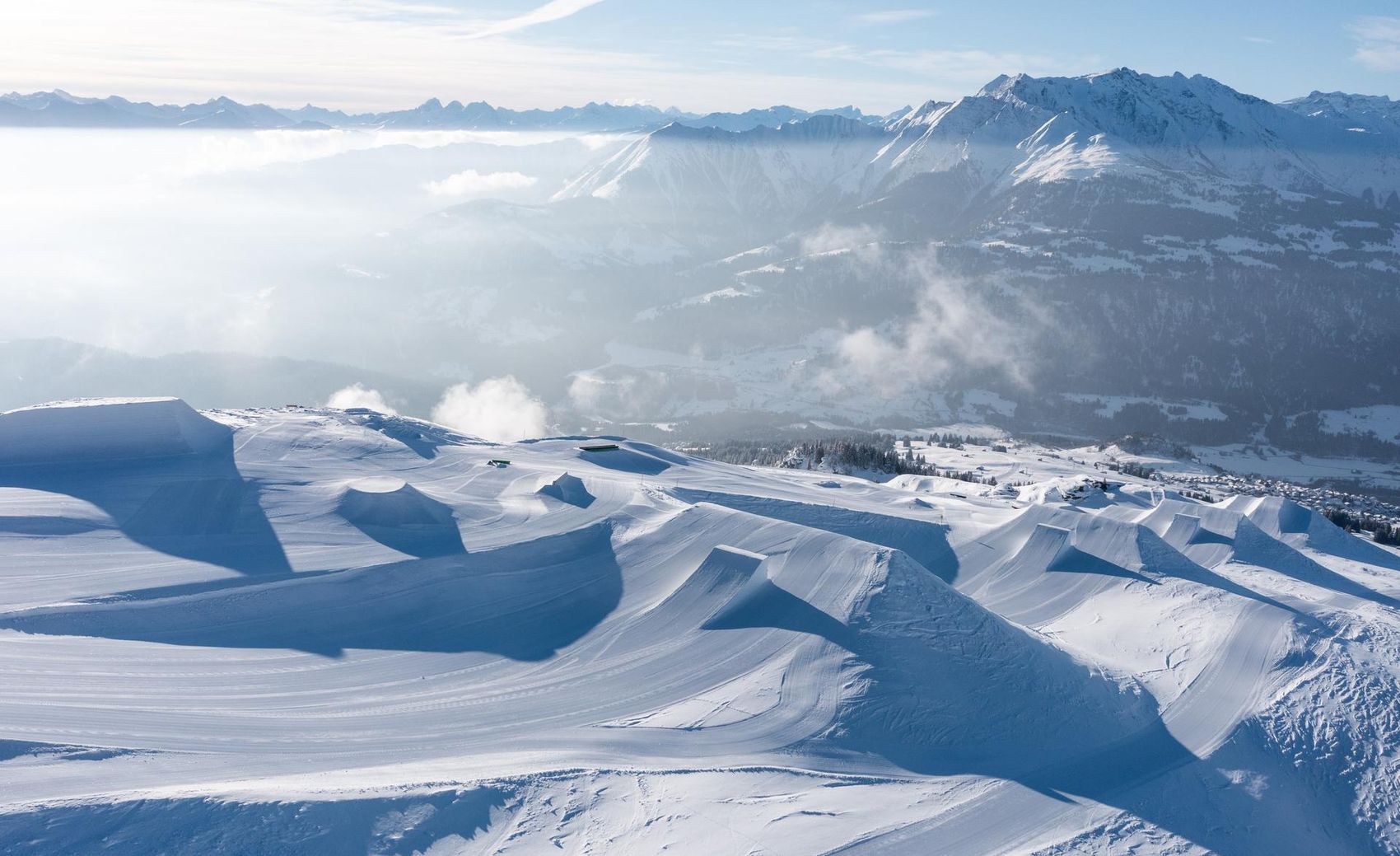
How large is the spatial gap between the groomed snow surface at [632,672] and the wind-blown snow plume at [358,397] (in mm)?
119699

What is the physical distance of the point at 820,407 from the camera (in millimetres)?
193000

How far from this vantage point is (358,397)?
17575 cm

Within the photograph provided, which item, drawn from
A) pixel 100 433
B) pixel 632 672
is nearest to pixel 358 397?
pixel 100 433

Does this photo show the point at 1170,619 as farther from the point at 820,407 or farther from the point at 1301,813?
the point at 820,407

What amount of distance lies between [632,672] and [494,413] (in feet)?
498

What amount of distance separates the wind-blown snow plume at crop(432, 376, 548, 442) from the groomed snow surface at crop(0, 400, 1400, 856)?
110003mm

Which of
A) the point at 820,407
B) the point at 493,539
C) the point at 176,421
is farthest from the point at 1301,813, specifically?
the point at 820,407

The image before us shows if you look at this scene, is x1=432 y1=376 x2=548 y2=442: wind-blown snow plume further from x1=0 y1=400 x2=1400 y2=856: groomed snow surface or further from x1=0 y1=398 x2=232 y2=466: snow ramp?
x1=0 y1=400 x2=1400 y2=856: groomed snow surface

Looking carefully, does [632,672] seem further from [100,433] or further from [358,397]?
[358,397]

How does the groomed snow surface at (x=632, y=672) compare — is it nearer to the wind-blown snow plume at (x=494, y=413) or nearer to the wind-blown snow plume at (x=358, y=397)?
the wind-blown snow plume at (x=494, y=413)

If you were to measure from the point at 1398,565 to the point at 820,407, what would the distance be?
5283 inches

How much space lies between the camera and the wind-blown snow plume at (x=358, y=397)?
569 ft

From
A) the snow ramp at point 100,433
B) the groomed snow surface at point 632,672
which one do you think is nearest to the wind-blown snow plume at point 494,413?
the snow ramp at point 100,433

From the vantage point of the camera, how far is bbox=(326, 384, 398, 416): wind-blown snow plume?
173 meters
